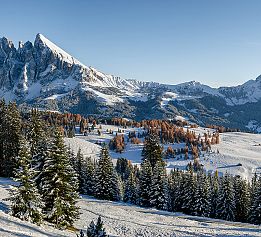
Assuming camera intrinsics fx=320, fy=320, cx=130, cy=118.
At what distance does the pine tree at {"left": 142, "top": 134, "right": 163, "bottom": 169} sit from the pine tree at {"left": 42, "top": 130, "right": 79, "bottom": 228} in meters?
29.3

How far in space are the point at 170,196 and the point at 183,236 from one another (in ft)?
136

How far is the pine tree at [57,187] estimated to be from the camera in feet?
102

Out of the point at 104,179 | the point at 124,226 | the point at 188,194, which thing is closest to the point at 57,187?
the point at 124,226

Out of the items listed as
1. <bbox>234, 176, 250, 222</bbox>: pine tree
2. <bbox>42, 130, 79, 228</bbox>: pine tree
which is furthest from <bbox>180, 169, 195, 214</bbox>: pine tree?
<bbox>42, 130, 79, 228</bbox>: pine tree

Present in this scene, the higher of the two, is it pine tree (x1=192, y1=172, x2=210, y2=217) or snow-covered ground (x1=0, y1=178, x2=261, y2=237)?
snow-covered ground (x1=0, y1=178, x2=261, y2=237)

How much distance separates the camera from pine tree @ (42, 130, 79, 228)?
3097 cm

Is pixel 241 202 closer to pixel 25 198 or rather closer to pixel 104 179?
pixel 104 179

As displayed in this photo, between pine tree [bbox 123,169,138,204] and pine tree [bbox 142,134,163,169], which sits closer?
pine tree [bbox 142,134,163,169]

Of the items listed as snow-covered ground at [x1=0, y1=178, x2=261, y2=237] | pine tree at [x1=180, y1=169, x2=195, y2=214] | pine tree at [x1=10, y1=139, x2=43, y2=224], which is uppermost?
pine tree at [x1=10, y1=139, x2=43, y2=224]

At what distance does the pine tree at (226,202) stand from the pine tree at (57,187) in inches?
1513

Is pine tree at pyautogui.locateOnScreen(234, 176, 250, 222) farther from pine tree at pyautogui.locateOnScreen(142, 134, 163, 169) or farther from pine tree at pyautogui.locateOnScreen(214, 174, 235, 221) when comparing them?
pine tree at pyautogui.locateOnScreen(142, 134, 163, 169)

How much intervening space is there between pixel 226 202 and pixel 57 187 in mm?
41006

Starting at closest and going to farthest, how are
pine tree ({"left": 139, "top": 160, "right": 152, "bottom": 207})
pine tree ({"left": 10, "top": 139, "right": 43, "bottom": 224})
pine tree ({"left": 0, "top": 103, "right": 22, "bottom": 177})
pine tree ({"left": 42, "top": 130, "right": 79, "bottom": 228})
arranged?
pine tree ({"left": 10, "top": 139, "right": 43, "bottom": 224}) < pine tree ({"left": 42, "top": 130, "right": 79, "bottom": 228}) < pine tree ({"left": 0, "top": 103, "right": 22, "bottom": 177}) < pine tree ({"left": 139, "top": 160, "right": 152, "bottom": 207})

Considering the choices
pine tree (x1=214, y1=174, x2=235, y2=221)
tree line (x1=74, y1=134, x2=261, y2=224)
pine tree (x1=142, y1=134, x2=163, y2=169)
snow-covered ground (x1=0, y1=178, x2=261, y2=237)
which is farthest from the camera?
pine tree (x1=214, y1=174, x2=235, y2=221)
